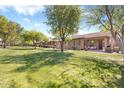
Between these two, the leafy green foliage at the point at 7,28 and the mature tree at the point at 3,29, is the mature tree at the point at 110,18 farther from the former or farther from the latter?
the mature tree at the point at 3,29

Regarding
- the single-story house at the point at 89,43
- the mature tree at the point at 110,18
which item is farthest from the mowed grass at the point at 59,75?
Answer: the single-story house at the point at 89,43

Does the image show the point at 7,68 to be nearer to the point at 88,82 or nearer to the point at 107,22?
the point at 88,82

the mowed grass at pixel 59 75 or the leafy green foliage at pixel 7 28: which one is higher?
the leafy green foliage at pixel 7 28

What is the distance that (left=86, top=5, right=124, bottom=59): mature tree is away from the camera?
6.73 m

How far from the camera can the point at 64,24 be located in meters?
10.1

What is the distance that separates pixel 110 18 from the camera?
6.88 metres

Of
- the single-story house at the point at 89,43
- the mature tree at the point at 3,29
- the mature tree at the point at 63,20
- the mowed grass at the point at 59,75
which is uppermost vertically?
the mature tree at the point at 63,20

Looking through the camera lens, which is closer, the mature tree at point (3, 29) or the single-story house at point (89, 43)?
the mature tree at point (3, 29)

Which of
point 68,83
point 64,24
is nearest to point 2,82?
point 68,83

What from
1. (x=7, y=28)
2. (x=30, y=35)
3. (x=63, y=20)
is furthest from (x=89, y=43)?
(x=7, y=28)

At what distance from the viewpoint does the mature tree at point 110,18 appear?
6734 mm

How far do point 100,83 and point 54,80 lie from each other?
3.66 feet

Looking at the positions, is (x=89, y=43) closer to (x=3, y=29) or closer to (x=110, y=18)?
(x=110, y=18)

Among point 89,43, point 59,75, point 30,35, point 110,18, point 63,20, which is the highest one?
point 63,20
